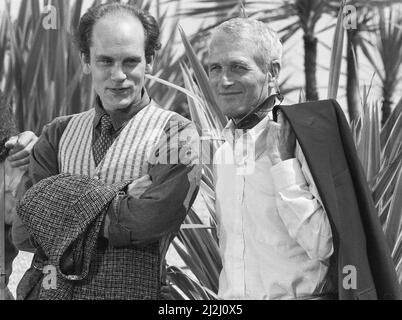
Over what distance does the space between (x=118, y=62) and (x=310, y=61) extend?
6.46m

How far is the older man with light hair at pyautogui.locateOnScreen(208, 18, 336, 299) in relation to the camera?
203 cm

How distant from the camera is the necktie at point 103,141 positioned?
227cm

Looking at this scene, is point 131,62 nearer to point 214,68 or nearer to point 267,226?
point 214,68

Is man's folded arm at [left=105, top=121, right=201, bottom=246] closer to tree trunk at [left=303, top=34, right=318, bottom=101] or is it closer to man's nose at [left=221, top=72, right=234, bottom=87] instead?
man's nose at [left=221, top=72, right=234, bottom=87]

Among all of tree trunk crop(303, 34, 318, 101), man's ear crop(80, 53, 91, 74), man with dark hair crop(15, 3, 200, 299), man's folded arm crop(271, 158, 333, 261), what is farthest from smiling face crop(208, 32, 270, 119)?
tree trunk crop(303, 34, 318, 101)

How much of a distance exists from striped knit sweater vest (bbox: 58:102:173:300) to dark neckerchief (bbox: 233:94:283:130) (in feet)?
0.63

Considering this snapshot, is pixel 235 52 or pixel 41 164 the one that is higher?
pixel 235 52

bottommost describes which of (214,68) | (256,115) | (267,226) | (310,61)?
(310,61)

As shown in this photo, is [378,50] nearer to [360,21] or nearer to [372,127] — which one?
[360,21]

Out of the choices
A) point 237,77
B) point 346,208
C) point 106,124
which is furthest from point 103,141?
point 346,208

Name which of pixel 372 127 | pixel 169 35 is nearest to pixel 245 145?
pixel 372 127

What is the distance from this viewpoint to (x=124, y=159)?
222cm

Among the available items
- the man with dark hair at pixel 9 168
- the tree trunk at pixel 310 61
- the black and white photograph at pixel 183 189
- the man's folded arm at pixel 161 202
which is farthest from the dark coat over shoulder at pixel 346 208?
the tree trunk at pixel 310 61
